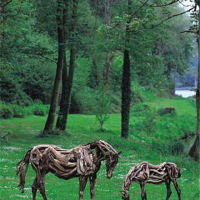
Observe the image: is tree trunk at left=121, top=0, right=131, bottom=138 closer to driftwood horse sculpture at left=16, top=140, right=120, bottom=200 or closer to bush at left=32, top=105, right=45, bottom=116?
bush at left=32, top=105, right=45, bottom=116

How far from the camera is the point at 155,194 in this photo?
1573 centimetres

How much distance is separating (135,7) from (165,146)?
10.4m

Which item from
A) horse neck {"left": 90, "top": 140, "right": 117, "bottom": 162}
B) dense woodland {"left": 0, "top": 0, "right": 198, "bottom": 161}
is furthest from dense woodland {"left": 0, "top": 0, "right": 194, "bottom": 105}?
horse neck {"left": 90, "top": 140, "right": 117, "bottom": 162}

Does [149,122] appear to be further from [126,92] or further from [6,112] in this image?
[6,112]

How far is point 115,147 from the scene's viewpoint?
29141 mm

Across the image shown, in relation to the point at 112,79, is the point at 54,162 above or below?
below

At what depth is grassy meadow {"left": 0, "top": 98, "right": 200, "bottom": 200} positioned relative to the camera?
1545cm

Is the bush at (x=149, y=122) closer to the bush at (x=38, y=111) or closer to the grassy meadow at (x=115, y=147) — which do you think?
the grassy meadow at (x=115, y=147)

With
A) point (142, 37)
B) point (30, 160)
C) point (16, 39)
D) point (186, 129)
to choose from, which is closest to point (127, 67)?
point (142, 37)

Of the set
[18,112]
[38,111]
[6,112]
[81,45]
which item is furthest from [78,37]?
[38,111]

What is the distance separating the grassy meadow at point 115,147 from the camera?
15452mm

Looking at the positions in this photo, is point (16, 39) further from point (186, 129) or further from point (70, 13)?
point (186, 129)

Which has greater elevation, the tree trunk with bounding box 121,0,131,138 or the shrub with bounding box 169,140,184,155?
the tree trunk with bounding box 121,0,131,138

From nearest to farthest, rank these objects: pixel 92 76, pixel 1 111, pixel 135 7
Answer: pixel 135 7, pixel 1 111, pixel 92 76
